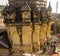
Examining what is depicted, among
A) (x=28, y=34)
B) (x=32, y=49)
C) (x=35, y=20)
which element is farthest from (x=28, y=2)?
(x=32, y=49)

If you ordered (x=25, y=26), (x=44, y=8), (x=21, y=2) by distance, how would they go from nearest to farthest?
1. (x=25, y=26)
2. (x=21, y=2)
3. (x=44, y=8)

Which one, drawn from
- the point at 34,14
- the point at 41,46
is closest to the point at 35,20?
the point at 34,14

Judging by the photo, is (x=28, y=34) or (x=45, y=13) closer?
(x=28, y=34)

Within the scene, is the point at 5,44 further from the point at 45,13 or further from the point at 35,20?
the point at 45,13

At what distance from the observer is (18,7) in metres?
13.8

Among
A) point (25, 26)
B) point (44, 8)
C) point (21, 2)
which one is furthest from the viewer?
point (44, 8)

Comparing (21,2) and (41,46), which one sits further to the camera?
(41,46)

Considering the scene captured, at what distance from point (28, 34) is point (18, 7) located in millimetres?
2015

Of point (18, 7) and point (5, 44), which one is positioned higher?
point (18, 7)

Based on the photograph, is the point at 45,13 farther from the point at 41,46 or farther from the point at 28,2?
the point at 41,46

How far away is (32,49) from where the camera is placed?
558 inches

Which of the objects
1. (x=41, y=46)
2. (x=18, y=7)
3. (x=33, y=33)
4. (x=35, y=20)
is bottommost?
(x=41, y=46)

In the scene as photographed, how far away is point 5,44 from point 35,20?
2719mm

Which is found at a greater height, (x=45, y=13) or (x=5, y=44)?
(x=45, y=13)
